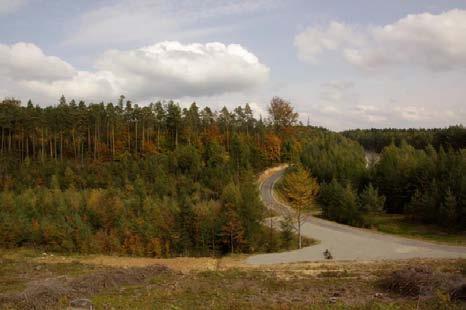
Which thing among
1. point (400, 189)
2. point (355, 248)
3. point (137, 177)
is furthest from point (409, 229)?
point (137, 177)

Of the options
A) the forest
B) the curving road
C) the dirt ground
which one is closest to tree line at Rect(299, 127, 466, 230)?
the forest

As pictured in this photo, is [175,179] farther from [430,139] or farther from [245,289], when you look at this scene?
[430,139]

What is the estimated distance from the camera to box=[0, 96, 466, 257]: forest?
4603 cm

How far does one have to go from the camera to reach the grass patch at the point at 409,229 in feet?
155

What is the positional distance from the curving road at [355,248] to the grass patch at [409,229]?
511 centimetres

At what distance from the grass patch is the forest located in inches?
52.6

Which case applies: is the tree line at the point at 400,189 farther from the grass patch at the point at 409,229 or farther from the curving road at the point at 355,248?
the curving road at the point at 355,248

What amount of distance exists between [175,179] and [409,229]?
35594 mm

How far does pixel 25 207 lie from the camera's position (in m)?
52.3

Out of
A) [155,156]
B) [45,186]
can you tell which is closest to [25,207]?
[45,186]

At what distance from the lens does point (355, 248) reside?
40156 millimetres

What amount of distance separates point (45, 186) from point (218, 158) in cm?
2875

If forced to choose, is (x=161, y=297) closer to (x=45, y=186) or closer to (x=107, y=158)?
(x=45, y=186)

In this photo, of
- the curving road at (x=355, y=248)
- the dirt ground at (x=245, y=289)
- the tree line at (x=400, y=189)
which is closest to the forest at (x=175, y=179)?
the tree line at (x=400, y=189)
